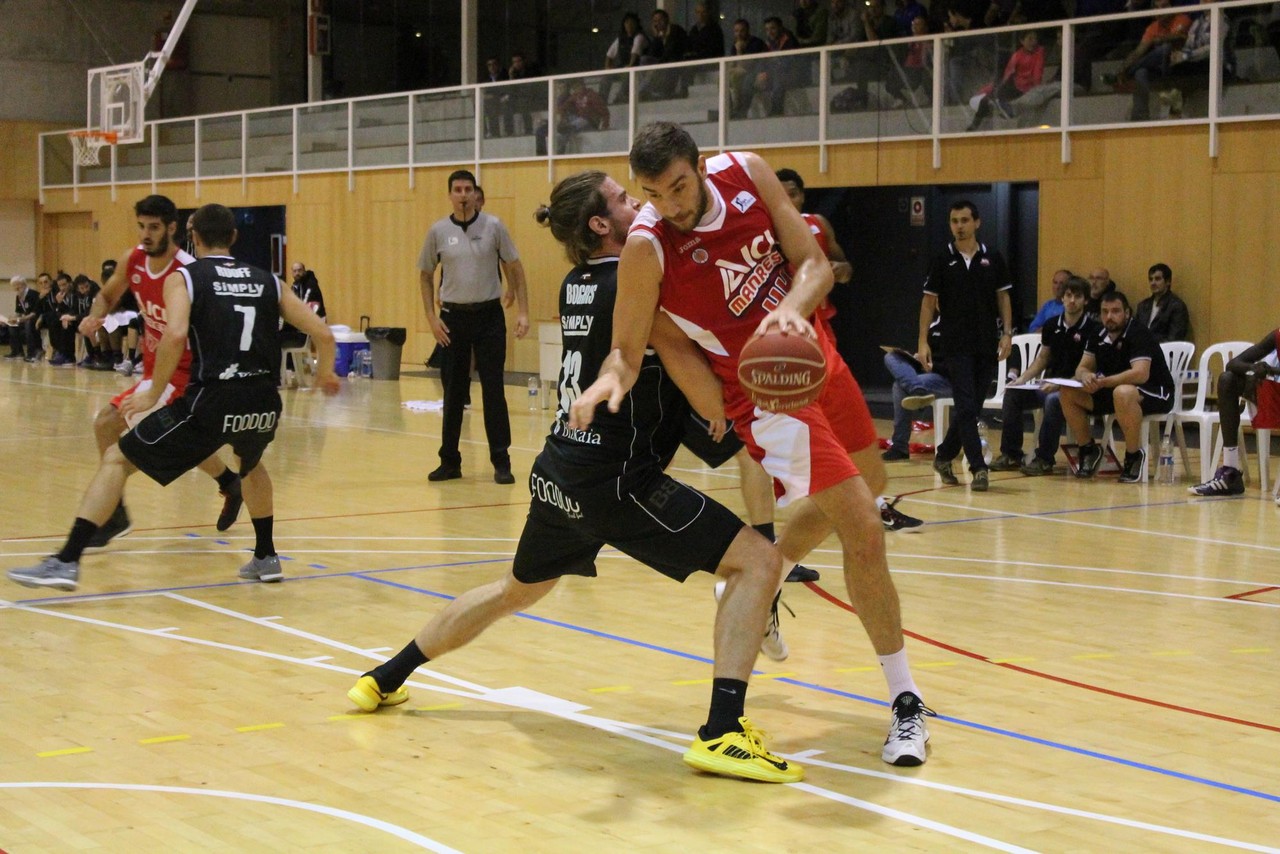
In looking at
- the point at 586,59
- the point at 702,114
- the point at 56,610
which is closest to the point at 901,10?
the point at 702,114

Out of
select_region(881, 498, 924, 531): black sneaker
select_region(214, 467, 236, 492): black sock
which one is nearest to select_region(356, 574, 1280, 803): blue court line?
select_region(214, 467, 236, 492): black sock

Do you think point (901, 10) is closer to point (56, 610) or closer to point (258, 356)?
point (258, 356)

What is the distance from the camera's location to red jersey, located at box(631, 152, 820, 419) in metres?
4.34

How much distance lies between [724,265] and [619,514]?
0.75 m

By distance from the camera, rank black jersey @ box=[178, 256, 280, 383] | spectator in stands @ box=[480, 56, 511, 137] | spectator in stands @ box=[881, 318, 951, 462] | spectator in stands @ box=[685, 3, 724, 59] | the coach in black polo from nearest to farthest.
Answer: black jersey @ box=[178, 256, 280, 383] → the coach in black polo → spectator in stands @ box=[881, 318, 951, 462] → spectator in stands @ box=[685, 3, 724, 59] → spectator in stands @ box=[480, 56, 511, 137]

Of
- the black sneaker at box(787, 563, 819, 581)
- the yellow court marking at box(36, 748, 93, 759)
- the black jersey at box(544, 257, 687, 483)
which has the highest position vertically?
the black jersey at box(544, 257, 687, 483)

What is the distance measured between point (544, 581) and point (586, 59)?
72.4ft

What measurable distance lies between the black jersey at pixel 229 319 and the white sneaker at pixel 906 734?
3522 mm

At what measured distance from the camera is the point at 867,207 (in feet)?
64.4

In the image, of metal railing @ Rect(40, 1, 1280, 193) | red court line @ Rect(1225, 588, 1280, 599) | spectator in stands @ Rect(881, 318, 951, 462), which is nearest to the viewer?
red court line @ Rect(1225, 588, 1280, 599)

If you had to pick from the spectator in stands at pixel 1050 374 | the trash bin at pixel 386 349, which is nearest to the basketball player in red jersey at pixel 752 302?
the spectator in stands at pixel 1050 374

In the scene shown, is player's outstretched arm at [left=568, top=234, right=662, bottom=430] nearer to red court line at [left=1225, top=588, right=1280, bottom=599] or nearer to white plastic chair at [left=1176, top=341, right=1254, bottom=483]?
red court line at [left=1225, top=588, right=1280, bottom=599]

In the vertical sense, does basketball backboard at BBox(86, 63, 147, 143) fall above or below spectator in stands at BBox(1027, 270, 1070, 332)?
above

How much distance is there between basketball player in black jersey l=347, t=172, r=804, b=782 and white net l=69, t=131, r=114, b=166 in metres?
23.1
